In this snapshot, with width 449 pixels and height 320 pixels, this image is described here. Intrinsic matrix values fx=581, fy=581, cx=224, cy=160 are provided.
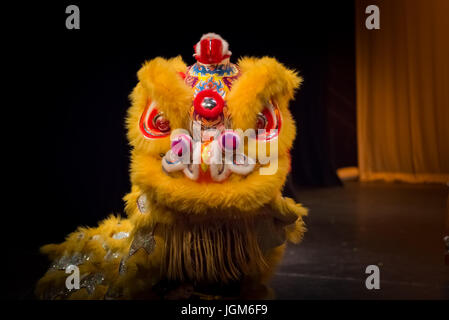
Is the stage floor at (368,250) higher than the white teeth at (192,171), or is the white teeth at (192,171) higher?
the white teeth at (192,171)

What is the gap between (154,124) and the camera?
1720mm

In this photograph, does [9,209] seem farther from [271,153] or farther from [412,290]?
[412,290]

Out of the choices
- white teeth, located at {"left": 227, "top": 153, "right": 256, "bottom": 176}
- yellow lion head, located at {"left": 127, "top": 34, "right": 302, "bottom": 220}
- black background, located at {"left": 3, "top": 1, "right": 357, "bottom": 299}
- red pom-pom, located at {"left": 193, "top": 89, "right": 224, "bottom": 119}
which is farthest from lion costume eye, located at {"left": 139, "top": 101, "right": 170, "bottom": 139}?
black background, located at {"left": 3, "top": 1, "right": 357, "bottom": 299}

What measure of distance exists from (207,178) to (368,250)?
1363mm

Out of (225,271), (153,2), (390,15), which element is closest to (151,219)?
(225,271)

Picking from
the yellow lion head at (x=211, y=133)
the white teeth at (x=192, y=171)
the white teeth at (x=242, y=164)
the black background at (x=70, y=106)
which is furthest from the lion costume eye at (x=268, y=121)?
the black background at (x=70, y=106)

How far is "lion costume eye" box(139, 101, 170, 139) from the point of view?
5.59 ft

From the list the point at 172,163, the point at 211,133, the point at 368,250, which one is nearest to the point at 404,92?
the point at 368,250

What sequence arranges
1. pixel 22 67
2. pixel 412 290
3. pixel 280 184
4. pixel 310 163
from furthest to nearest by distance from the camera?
1. pixel 310 163
2. pixel 22 67
3. pixel 412 290
4. pixel 280 184

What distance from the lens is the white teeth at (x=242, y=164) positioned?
1.63 meters

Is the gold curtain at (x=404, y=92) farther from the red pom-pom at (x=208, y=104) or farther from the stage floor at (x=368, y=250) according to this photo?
the red pom-pom at (x=208, y=104)

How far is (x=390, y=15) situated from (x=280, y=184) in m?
4.20

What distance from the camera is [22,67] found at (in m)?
2.71

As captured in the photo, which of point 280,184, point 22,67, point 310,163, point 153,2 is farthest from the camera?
point 310,163
